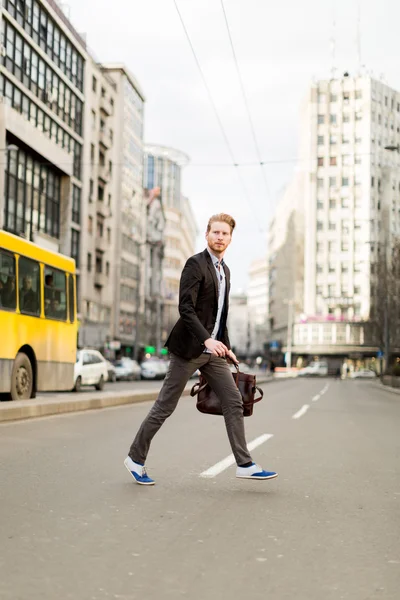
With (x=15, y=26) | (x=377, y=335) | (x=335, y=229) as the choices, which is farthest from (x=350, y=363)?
(x=15, y=26)

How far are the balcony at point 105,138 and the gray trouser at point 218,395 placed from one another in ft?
217

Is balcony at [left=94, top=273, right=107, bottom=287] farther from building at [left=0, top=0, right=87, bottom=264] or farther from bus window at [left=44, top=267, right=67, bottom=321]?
bus window at [left=44, top=267, right=67, bottom=321]

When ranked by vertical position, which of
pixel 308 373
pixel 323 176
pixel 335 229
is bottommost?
pixel 308 373

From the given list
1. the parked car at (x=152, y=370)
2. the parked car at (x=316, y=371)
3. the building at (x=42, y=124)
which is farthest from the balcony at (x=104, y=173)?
the parked car at (x=316, y=371)

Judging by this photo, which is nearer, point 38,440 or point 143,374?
point 38,440

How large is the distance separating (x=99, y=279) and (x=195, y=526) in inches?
2605

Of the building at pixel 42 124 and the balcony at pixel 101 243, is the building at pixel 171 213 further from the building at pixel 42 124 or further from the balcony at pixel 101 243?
the building at pixel 42 124

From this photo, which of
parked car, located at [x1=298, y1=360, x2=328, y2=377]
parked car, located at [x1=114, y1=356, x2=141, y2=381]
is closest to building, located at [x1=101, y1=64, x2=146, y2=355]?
parked car, located at [x1=114, y1=356, x2=141, y2=381]

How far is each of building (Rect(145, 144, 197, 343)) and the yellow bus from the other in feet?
314

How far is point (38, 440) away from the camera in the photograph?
408 inches

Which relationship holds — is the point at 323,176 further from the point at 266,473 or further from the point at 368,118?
the point at 266,473

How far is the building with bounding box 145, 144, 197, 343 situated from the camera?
12556 centimetres

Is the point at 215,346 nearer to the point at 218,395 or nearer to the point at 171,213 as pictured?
the point at 218,395

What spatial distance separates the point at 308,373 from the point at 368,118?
1265 inches
